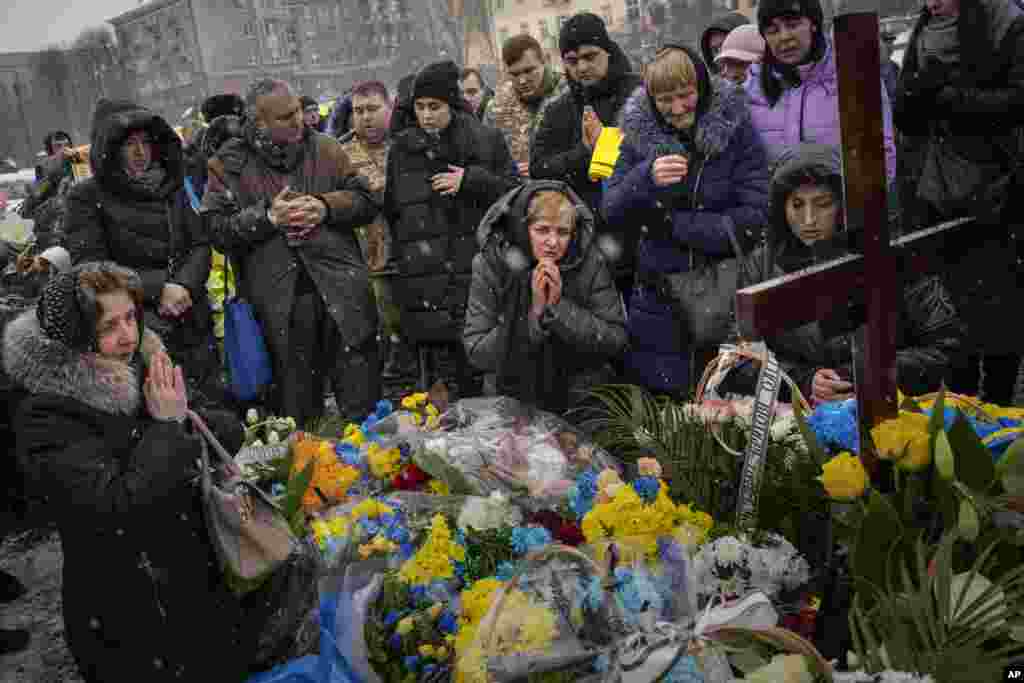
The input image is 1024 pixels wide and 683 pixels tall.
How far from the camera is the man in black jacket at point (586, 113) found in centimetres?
484

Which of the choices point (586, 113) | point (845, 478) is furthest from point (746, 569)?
point (586, 113)

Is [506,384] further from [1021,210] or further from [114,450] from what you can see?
[1021,210]

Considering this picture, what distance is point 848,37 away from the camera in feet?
6.77

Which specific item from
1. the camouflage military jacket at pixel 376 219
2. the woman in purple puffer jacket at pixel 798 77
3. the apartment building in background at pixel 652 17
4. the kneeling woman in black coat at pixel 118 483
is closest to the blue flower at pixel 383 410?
the kneeling woman in black coat at pixel 118 483

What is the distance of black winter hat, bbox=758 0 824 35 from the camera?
3979 mm

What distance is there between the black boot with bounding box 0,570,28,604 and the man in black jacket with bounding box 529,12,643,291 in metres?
3.28

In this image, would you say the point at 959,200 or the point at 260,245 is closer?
the point at 959,200

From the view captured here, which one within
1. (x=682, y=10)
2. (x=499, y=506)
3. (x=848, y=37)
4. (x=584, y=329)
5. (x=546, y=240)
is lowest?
(x=499, y=506)

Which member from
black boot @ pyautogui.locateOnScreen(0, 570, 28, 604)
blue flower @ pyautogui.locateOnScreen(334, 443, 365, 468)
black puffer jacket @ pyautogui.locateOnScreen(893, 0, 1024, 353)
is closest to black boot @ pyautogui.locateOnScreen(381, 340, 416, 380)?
black boot @ pyautogui.locateOnScreen(0, 570, 28, 604)

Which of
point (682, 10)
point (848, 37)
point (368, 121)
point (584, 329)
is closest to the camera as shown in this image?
point (848, 37)

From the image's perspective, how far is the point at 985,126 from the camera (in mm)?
4219

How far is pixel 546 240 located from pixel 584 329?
1.33 feet

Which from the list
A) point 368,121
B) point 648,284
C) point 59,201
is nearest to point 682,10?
point 59,201

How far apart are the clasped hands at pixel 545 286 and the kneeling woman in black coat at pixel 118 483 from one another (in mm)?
1479
